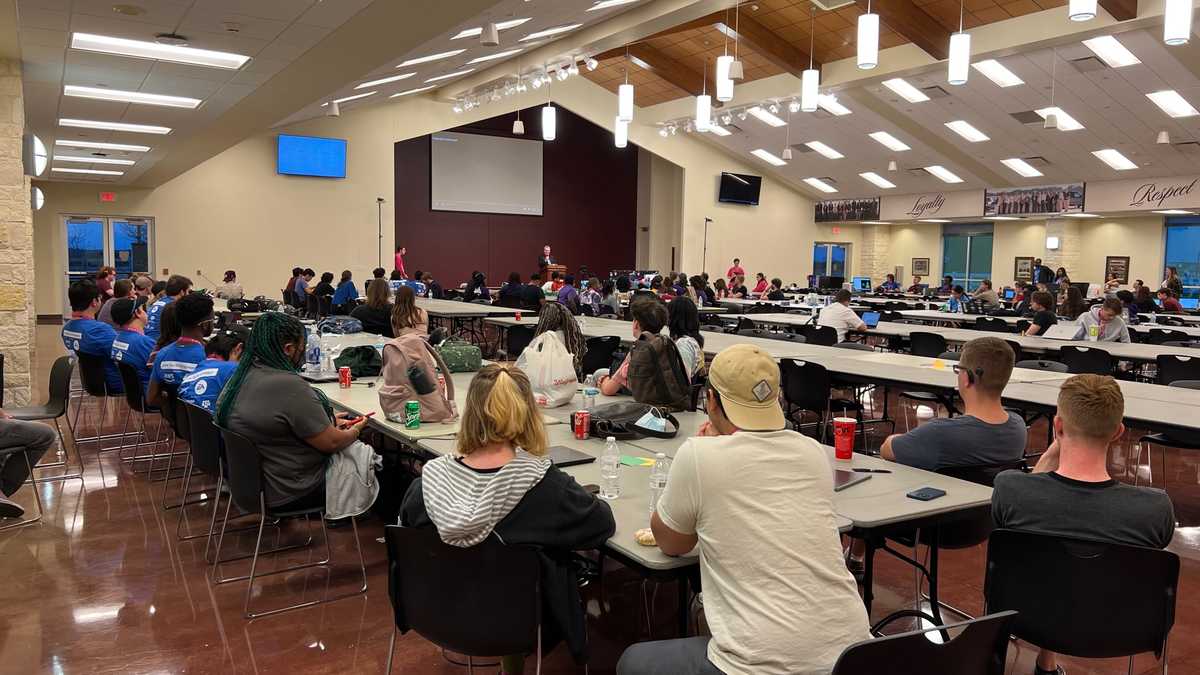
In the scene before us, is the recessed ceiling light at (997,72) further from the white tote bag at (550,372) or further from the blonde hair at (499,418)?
the blonde hair at (499,418)

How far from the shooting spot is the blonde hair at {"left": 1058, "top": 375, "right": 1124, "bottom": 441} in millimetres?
2238

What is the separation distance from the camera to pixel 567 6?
8555 mm

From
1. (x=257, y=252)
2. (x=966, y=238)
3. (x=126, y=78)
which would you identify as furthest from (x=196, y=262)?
(x=966, y=238)

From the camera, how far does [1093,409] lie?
2.25m

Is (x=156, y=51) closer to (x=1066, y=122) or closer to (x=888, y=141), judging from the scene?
(x=1066, y=122)

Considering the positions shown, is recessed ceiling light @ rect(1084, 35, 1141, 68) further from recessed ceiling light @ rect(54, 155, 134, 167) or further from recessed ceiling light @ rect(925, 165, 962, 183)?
recessed ceiling light @ rect(54, 155, 134, 167)

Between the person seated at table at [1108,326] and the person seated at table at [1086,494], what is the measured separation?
5.87m

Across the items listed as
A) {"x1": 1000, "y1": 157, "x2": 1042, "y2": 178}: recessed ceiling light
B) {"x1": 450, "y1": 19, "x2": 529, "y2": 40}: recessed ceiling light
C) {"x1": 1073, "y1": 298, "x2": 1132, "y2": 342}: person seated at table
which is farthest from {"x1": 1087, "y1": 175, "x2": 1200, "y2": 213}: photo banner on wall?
{"x1": 450, "y1": 19, "x2": 529, "y2": 40}: recessed ceiling light

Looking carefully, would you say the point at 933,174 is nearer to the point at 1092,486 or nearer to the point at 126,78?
the point at 126,78

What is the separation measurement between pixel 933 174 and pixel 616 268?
326 inches

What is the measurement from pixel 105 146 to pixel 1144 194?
58.7 ft

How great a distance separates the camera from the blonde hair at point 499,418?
2205mm

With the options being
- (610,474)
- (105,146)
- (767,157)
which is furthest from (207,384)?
(767,157)

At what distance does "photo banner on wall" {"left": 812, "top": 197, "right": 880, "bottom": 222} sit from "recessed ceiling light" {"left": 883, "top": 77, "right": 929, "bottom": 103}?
21.6 feet
